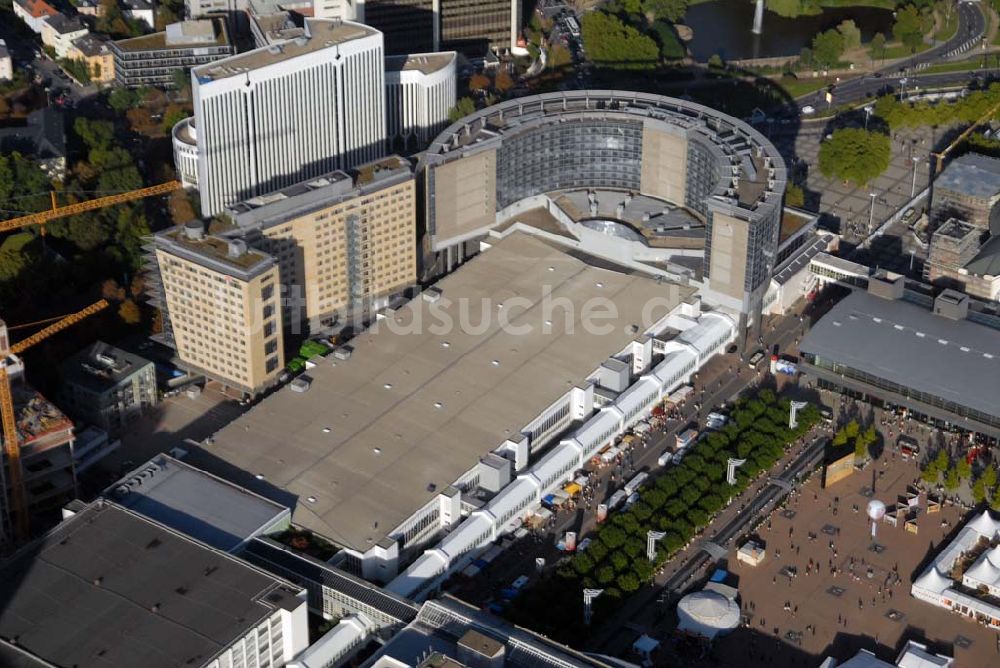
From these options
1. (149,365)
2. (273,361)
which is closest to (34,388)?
(149,365)

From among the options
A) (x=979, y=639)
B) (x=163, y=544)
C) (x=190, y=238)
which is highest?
(x=190, y=238)

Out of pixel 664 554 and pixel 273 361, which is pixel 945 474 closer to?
pixel 664 554

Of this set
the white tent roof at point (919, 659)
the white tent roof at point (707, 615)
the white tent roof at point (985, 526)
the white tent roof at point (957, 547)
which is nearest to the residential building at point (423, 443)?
the white tent roof at point (707, 615)

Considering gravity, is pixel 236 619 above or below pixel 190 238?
below

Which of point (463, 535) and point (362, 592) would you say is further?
point (463, 535)

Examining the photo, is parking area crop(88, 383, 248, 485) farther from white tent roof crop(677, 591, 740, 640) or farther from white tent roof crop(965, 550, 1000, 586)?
white tent roof crop(965, 550, 1000, 586)

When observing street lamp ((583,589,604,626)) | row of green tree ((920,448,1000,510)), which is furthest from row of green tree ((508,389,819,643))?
row of green tree ((920,448,1000,510))

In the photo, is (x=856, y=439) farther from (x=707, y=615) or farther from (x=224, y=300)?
(x=224, y=300)
